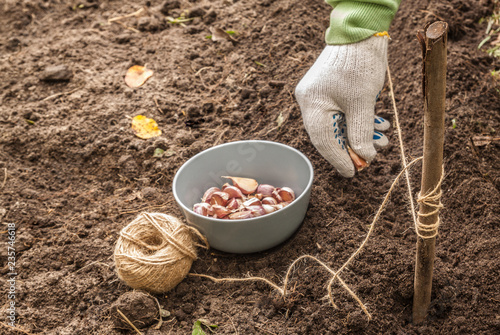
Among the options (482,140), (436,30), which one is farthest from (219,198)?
(482,140)

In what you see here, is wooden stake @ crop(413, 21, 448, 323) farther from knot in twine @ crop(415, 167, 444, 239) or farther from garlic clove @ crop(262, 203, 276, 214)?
garlic clove @ crop(262, 203, 276, 214)

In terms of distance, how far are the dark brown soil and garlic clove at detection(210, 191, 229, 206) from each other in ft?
0.71

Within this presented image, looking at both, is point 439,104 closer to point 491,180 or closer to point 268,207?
point 268,207

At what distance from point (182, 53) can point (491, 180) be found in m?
1.82

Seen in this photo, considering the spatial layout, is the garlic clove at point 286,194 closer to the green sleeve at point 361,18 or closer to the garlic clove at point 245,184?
the garlic clove at point 245,184

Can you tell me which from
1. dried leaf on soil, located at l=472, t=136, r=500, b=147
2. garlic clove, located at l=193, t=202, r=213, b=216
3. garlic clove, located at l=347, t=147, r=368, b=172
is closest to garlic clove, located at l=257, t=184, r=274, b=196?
garlic clove, located at l=193, t=202, r=213, b=216

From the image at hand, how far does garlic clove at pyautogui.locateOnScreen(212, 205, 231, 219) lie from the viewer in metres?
1.85

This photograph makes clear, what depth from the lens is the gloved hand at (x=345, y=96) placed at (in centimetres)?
185

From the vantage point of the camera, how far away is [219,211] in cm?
186

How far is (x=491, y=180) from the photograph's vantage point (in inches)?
81.6

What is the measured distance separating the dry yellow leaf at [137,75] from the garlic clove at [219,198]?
1131 millimetres

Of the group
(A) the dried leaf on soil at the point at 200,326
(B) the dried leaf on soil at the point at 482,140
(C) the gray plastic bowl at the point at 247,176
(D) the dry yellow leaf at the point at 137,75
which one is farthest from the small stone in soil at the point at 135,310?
(B) the dried leaf on soil at the point at 482,140

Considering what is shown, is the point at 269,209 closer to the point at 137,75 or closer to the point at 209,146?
the point at 209,146

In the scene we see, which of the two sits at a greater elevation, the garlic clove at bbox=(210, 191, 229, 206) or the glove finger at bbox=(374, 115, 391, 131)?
the glove finger at bbox=(374, 115, 391, 131)
